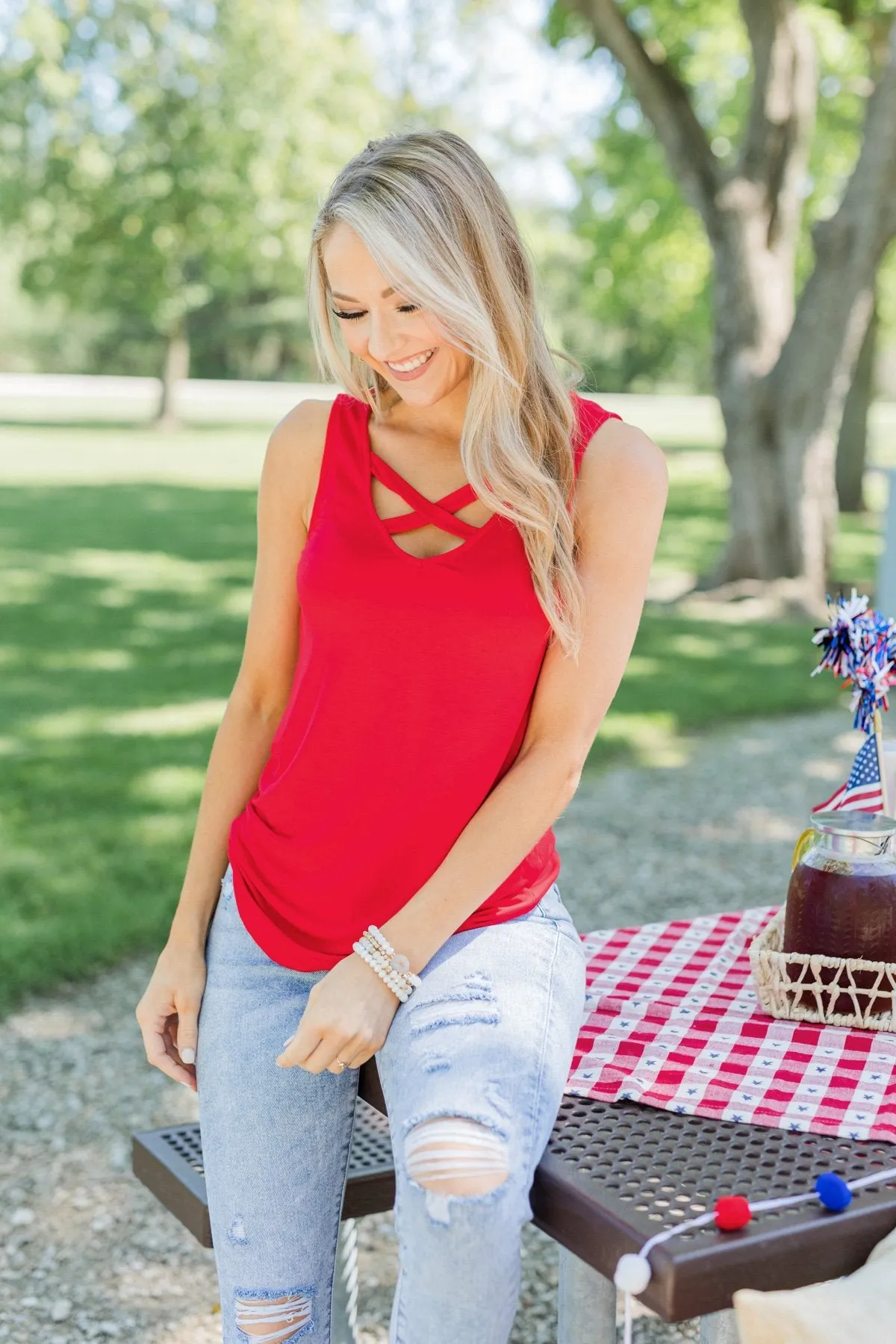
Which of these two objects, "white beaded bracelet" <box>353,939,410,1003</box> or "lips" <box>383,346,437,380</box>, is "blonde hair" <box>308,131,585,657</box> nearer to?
"lips" <box>383,346,437,380</box>

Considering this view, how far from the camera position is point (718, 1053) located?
74.4 inches

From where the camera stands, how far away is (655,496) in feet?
6.79

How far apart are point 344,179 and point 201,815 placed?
0.94 meters

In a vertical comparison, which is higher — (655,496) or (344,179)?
(344,179)

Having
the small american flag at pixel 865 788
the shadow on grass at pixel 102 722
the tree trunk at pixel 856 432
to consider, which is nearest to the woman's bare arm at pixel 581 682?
the small american flag at pixel 865 788

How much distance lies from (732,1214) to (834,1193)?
0.39ft

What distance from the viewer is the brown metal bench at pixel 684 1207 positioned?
145 centimetres

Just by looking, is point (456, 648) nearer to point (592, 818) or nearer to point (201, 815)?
point (201, 815)

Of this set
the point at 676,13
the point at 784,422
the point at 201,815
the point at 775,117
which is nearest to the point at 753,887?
the point at 201,815

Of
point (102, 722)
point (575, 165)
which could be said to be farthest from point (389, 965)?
point (575, 165)

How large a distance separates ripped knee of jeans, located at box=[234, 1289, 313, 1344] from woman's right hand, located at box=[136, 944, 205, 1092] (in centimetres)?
34

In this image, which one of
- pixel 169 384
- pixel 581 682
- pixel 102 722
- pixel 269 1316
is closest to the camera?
pixel 269 1316

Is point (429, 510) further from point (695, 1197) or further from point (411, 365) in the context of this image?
point (695, 1197)

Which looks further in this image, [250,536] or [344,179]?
[250,536]
